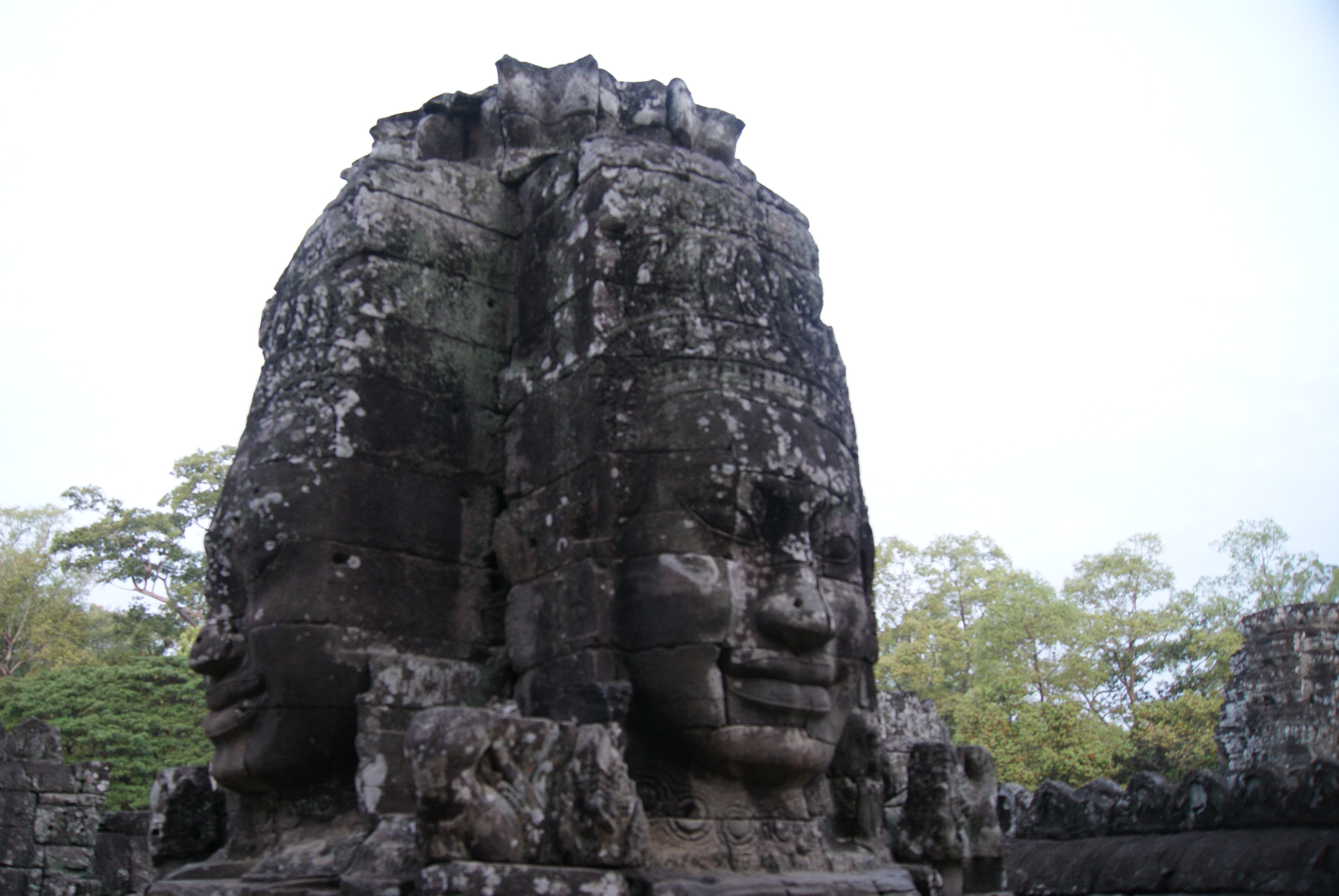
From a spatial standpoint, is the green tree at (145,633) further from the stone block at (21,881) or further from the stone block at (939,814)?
the stone block at (939,814)

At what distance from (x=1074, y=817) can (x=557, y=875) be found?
5364mm

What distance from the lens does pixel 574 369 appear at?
554 centimetres

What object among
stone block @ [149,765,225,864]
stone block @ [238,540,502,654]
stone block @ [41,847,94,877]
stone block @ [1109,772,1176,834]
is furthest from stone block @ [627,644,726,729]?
stone block @ [41,847,94,877]

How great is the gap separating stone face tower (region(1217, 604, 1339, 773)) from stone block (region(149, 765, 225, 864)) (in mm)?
10483

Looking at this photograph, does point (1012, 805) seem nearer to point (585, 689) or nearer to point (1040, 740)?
point (585, 689)

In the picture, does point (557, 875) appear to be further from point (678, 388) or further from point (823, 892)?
point (678, 388)

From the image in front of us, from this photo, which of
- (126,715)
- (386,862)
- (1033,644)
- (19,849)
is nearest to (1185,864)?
(386,862)

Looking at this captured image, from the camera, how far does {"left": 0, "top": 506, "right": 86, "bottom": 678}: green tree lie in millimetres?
32156

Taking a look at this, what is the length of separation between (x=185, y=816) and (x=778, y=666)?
3.26m

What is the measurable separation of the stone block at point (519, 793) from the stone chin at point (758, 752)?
0.57 m

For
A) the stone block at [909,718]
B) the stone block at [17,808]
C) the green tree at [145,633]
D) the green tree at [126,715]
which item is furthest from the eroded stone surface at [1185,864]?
the green tree at [145,633]

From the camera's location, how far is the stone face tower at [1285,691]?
11.7 m

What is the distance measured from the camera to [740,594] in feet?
16.3

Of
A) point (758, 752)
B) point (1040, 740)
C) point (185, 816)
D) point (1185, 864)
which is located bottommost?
point (1185, 864)
